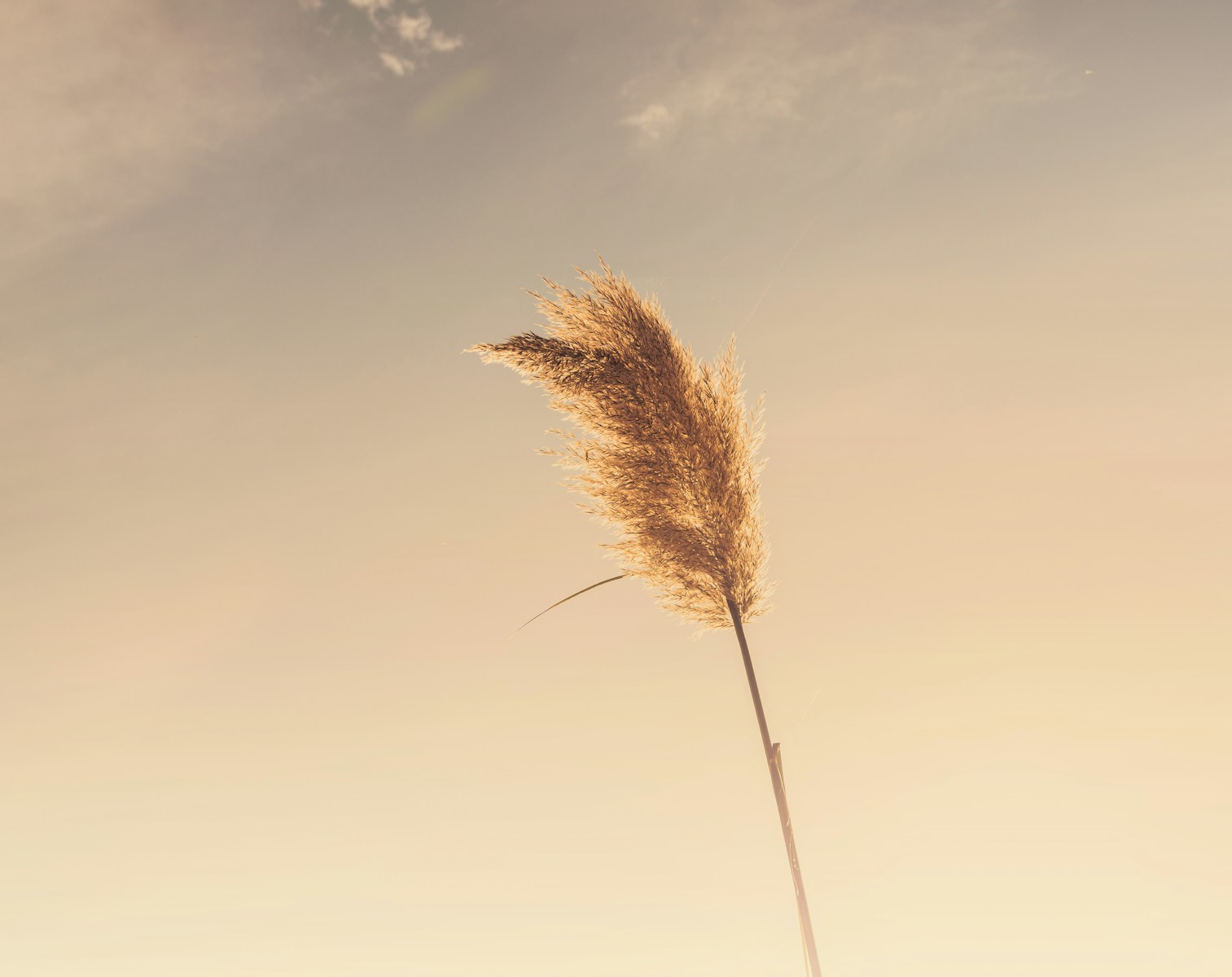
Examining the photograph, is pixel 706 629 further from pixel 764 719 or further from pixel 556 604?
pixel 556 604

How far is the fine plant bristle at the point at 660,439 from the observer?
2.88 metres

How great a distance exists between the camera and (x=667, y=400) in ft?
9.50

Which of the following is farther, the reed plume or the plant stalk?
the reed plume

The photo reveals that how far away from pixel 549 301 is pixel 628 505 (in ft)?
2.85

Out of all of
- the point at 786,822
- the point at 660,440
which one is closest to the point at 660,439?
the point at 660,440

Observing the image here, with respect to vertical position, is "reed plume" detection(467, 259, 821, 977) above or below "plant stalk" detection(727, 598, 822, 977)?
above

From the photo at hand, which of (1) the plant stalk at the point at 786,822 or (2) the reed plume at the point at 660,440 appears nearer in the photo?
(1) the plant stalk at the point at 786,822

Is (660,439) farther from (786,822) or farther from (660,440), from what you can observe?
(786,822)

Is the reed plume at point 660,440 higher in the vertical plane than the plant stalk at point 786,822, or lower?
higher

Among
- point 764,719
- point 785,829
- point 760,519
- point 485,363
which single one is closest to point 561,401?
point 485,363

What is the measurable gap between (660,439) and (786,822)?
1.44m

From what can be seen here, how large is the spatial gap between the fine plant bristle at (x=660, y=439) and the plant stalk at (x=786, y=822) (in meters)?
0.34

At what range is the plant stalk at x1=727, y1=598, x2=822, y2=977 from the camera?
2475mm

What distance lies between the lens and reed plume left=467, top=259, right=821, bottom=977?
9.45 feet
